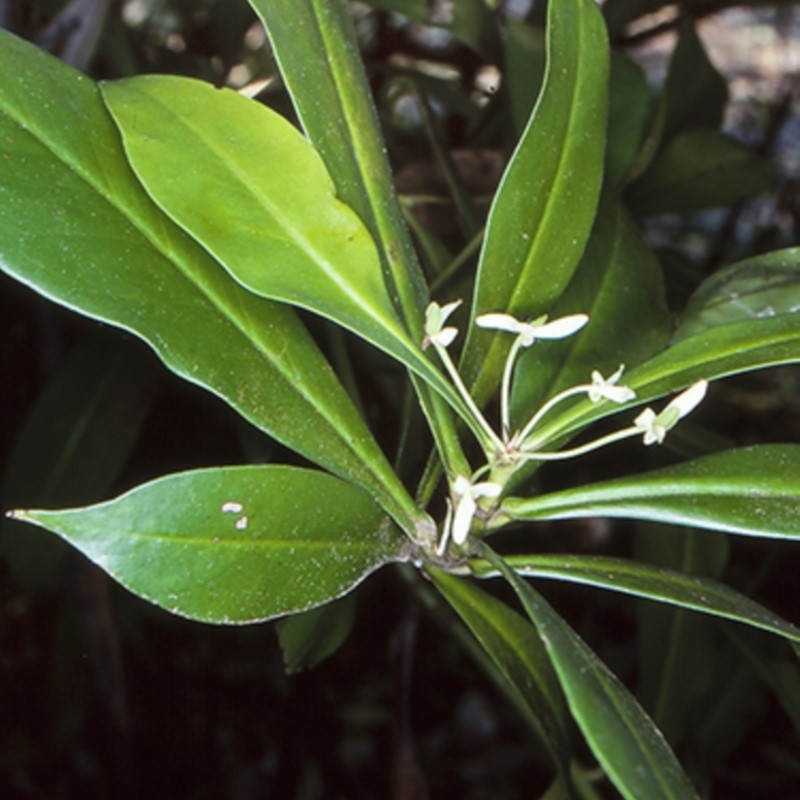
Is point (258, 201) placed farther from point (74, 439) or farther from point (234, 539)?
point (74, 439)

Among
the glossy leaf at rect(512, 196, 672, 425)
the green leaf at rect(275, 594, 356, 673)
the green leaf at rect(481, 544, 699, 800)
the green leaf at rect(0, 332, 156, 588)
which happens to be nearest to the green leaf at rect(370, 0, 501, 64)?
the glossy leaf at rect(512, 196, 672, 425)

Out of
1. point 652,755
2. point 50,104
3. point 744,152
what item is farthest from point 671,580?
point 744,152

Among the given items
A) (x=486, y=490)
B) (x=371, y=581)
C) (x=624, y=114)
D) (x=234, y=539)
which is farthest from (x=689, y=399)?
(x=371, y=581)

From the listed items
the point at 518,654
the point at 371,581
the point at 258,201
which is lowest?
the point at 371,581

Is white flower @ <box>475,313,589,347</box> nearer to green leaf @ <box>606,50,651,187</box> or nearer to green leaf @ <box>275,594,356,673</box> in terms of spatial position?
green leaf @ <box>275,594,356,673</box>

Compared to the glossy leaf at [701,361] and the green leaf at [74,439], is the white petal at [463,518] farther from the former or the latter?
the green leaf at [74,439]

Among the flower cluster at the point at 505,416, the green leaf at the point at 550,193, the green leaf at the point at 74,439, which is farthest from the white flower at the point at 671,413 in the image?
the green leaf at the point at 74,439
